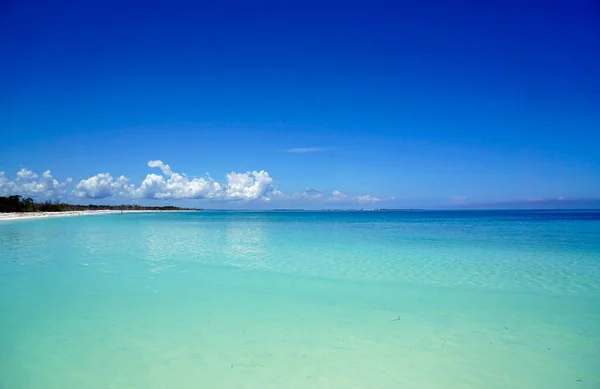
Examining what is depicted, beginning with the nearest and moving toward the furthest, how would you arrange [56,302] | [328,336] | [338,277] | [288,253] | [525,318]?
[328,336] → [525,318] → [56,302] → [338,277] → [288,253]

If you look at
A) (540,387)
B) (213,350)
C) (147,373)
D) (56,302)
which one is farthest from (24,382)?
(540,387)

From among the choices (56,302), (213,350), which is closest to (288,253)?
(56,302)

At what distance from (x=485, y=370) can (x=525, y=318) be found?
2595 millimetres

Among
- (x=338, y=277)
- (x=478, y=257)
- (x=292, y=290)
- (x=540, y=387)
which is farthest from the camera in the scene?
(x=478, y=257)

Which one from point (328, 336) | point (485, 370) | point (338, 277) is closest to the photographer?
point (485, 370)

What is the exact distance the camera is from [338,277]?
9.95 metres

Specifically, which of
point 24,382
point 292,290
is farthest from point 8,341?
point 292,290

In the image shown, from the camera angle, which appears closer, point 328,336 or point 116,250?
point 328,336

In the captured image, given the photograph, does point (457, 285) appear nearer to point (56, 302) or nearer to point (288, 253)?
point (288, 253)

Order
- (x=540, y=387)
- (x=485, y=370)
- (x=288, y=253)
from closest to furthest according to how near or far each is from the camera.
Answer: (x=540, y=387)
(x=485, y=370)
(x=288, y=253)

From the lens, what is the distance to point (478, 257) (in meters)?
13.8

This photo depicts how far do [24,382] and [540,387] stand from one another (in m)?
5.80

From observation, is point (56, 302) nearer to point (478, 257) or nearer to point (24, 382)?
point (24, 382)

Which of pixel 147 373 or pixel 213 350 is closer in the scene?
pixel 147 373
